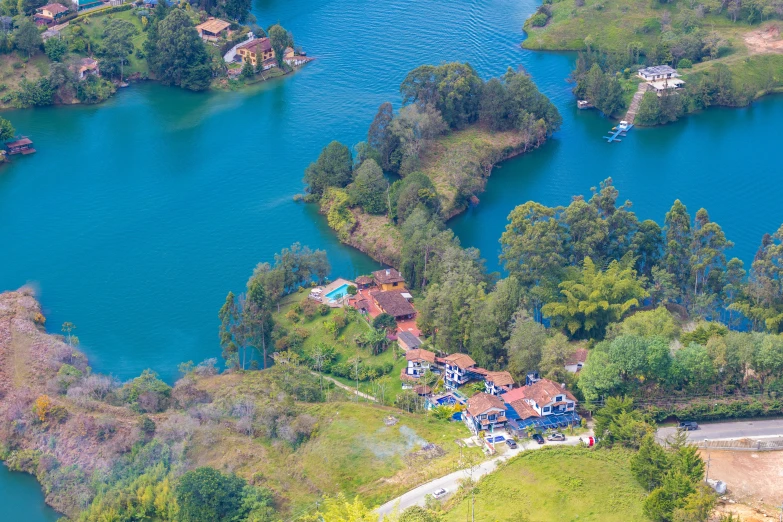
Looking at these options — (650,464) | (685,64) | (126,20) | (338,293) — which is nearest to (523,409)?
(650,464)

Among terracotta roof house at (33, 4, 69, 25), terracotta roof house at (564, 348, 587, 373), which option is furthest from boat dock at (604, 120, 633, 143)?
terracotta roof house at (33, 4, 69, 25)

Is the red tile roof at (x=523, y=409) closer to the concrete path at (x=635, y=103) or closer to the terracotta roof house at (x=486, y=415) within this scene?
the terracotta roof house at (x=486, y=415)

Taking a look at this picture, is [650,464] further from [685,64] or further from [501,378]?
[685,64]

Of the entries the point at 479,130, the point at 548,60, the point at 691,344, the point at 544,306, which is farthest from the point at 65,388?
the point at 548,60

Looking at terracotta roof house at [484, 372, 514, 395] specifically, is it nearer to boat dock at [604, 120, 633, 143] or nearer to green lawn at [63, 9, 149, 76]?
boat dock at [604, 120, 633, 143]

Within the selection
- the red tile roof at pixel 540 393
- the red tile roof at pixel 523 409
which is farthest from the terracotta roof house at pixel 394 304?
the red tile roof at pixel 523 409

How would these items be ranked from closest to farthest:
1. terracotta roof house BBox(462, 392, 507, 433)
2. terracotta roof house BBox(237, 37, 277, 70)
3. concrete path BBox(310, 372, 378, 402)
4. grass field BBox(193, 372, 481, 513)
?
grass field BBox(193, 372, 481, 513)
terracotta roof house BBox(462, 392, 507, 433)
concrete path BBox(310, 372, 378, 402)
terracotta roof house BBox(237, 37, 277, 70)

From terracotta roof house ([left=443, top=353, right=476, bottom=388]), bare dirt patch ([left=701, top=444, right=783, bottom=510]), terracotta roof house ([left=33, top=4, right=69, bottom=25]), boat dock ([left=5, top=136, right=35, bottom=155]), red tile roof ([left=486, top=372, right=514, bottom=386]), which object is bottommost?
boat dock ([left=5, top=136, right=35, bottom=155])
